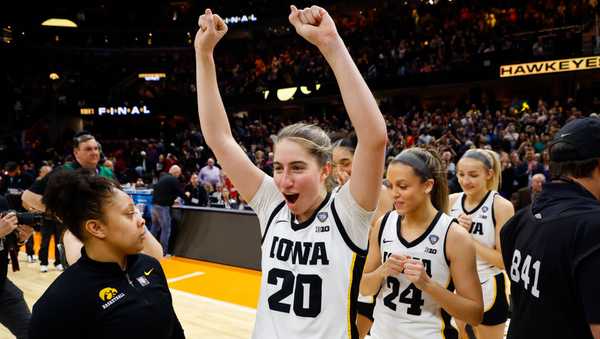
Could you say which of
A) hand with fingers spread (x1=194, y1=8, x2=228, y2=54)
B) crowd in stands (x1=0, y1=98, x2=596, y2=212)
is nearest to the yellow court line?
crowd in stands (x1=0, y1=98, x2=596, y2=212)

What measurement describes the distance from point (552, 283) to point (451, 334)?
727mm

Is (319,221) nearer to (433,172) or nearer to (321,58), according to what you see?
(433,172)

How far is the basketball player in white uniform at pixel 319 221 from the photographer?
1.66 m

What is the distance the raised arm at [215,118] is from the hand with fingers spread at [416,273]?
2.37 ft

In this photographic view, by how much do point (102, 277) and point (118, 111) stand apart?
1128 inches

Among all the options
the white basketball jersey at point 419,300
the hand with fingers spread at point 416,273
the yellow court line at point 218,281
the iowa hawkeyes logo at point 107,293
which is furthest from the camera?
the yellow court line at point 218,281

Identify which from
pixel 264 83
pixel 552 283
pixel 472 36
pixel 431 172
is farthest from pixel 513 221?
pixel 264 83

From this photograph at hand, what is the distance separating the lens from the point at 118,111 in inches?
1130

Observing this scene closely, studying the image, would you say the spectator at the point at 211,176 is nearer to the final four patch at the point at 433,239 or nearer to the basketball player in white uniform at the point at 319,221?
the final four patch at the point at 433,239

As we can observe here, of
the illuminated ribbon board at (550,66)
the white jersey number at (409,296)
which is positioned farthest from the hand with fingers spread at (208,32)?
the illuminated ribbon board at (550,66)

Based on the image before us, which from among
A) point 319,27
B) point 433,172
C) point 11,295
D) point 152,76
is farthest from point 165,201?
point 152,76

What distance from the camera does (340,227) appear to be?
182cm

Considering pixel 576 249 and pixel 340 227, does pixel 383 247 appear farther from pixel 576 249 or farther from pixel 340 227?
pixel 576 249

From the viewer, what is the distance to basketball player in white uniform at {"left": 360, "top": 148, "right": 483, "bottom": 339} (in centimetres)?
226
